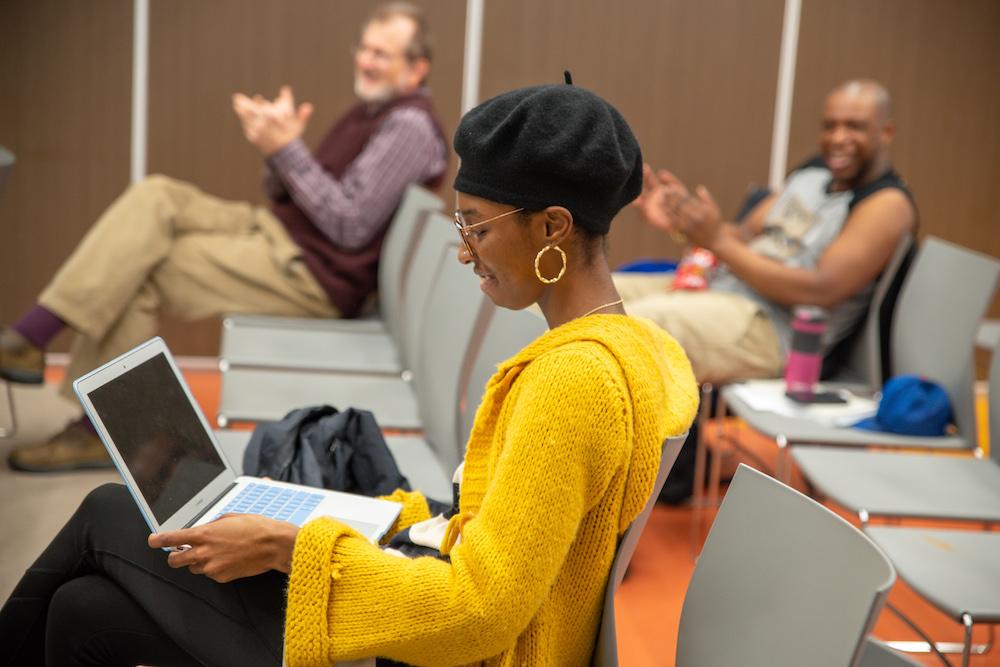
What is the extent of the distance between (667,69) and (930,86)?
48.4 inches

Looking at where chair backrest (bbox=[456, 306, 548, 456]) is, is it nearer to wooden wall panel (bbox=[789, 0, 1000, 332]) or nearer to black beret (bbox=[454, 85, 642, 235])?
black beret (bbox=[454, 85, 642, 235])

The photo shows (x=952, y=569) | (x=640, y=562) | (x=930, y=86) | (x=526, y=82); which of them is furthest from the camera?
(x=930, y=86)

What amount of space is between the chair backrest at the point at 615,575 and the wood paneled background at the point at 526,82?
3.72 meters

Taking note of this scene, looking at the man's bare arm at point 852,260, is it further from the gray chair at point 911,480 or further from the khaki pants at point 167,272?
the khaki pants at point 167,272

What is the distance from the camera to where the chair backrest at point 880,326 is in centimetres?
327

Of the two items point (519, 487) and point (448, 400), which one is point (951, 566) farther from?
point (519, 487)

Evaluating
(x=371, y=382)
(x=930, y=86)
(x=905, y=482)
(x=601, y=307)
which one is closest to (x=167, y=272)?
(x=371, y=382)

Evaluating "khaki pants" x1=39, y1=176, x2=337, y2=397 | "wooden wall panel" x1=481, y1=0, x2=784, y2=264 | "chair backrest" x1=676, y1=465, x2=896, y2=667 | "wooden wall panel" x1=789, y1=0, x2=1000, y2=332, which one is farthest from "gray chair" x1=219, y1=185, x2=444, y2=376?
"wooden wall panel" x1=789, y1=0, x2=1000, y2=332

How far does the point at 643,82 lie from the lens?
16.3 ft

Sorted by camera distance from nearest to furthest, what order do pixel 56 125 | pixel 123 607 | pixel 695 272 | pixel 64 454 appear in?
pixel 123 607 → pixel 64 454 → pixel 695 272 → pixel 56 125

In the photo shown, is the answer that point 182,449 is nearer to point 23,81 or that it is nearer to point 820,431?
point 820,431

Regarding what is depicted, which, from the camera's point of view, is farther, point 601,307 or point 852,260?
point 852,260

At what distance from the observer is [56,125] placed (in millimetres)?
4586

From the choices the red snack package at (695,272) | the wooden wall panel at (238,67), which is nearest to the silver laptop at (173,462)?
the red snack package at (695,272)
